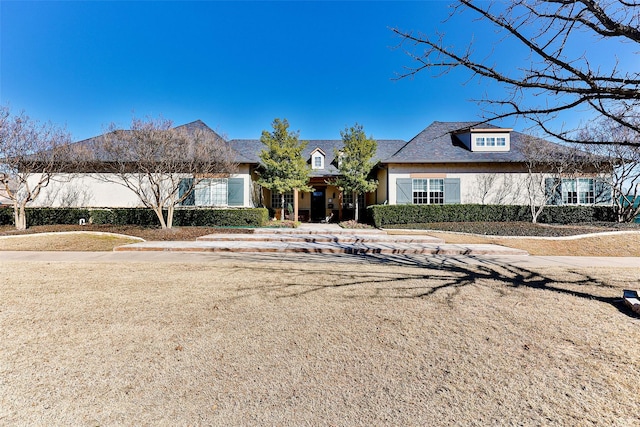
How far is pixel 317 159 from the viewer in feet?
62.9

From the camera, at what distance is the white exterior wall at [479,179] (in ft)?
52.8

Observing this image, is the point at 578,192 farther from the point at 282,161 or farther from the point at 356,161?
the point at 282,161

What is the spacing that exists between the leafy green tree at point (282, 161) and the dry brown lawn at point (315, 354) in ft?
35.3

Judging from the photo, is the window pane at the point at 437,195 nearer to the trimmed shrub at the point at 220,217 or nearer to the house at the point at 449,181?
the house at the point at 449,181

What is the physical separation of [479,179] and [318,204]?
33.4ft

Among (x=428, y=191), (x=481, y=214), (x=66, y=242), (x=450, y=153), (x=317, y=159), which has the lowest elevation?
(x=66, y=242)

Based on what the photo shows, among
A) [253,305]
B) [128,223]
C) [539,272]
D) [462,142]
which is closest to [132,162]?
[128,223]

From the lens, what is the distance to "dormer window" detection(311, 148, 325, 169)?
19.1 meters

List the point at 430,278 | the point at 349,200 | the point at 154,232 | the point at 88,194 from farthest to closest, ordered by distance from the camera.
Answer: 1. the point at 349,200
2. the point at 88,194
3. the point at 154,232
4. the point at 430,278

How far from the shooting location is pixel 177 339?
2928mm

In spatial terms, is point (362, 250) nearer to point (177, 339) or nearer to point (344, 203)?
point (177, 339)

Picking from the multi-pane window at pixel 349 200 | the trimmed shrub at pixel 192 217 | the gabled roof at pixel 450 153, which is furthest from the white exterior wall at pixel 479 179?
the trimmed shrub at pixel 192 217

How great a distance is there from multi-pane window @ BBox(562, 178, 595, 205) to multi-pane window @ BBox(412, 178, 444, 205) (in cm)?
656

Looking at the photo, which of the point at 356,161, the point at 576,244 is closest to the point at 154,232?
the point at 356,161
